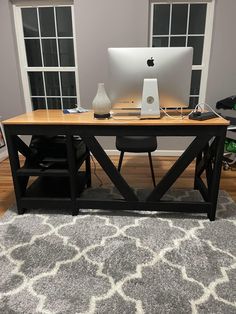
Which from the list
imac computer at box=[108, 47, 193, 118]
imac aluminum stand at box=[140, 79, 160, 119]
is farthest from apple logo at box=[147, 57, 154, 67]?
imac aluminum stand at box=[140, 79, 160, 119]

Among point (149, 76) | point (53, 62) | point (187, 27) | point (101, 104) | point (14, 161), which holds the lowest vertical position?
point (14, 161)

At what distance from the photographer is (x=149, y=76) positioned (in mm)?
1784

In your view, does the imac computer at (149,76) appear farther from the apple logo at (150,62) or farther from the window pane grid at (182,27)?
the window pane grid at (182,27)

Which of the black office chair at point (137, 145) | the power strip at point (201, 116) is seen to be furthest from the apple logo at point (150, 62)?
the black office chair at point (137, 145)

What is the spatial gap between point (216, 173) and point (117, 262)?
0.98 m

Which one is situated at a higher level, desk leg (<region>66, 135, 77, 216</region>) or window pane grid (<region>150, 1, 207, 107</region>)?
window pane grid (<region>150, 1, 207, 107</region>)

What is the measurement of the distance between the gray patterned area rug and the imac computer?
3.07 ft

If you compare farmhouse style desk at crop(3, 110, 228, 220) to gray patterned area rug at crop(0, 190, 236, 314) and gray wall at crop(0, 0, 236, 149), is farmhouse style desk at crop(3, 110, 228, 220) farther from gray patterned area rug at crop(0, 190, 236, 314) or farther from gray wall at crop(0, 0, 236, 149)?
gray wall at crop(0, 0, 236, 149)

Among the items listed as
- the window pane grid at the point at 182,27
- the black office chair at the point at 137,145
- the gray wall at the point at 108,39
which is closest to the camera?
the black office chair at the point at 137,145

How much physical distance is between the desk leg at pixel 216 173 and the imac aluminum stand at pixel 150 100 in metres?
0.49

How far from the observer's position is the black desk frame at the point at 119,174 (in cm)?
175

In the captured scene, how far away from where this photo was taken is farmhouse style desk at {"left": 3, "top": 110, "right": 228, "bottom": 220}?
5.71 feet

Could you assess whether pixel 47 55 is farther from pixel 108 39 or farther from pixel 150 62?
pixel 150 62

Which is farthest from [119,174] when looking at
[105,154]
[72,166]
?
[72,166]
